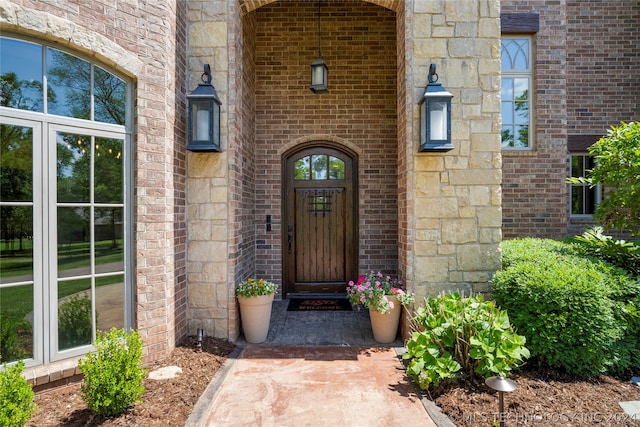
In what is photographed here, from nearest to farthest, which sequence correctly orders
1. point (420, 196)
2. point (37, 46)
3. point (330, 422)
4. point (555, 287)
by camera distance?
point (330, 422) → point (37, 46) → point (555, 287) → point (420, 196)

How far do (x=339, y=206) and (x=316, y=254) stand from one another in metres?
0.82

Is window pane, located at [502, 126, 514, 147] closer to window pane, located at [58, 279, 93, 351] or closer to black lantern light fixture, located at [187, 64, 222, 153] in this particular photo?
black lantern light fixture, located at [187, 64, 222, 153]

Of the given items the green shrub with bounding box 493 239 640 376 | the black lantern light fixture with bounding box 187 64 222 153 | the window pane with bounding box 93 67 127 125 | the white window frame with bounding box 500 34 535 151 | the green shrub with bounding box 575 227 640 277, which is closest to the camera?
the green shrub with bounding box 493 239 640 376

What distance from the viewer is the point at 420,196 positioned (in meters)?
3.45

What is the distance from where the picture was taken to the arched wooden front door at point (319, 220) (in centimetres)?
522

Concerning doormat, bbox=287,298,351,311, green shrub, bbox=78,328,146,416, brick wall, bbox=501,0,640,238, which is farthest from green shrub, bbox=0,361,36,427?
brick wall, bbox=501,0,640,238

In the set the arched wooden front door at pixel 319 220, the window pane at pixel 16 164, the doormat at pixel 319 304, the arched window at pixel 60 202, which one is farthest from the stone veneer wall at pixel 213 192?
the arched wooden front door at pixel 319 220

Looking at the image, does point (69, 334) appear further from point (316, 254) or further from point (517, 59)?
point (517, 59)

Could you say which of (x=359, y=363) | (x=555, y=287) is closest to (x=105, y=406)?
(x=359, y=363)

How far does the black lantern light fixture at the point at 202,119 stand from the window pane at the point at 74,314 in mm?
1489

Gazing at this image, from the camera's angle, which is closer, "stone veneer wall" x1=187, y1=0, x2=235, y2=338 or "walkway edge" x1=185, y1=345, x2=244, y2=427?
"walkway edge" x1=185, y1=345, x2=244, y2=427

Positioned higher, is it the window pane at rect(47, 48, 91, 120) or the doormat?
the window pane at rect(47, 48, 91, 120)

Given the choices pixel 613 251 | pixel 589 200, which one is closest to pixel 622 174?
pixel 613 251

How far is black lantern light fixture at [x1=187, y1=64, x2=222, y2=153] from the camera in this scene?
3241 millimetres
